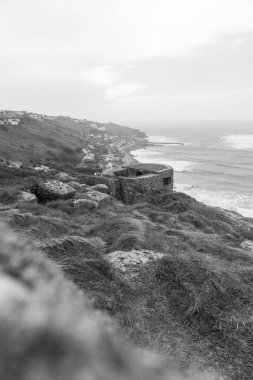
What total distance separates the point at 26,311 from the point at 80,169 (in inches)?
1788

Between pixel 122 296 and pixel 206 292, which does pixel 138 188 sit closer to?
pixel 206 292

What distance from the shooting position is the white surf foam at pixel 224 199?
1507 inches

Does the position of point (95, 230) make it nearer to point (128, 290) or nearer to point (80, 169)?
point (128, 290)

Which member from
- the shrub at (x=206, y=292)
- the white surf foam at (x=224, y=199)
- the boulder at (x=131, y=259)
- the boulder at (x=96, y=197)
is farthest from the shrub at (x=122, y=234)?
the white surf foam at (x=224, y=199)

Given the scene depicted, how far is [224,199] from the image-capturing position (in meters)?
43.5

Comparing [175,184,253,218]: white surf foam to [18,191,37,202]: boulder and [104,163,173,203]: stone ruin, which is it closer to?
[104,163,173,203]: stone ruin

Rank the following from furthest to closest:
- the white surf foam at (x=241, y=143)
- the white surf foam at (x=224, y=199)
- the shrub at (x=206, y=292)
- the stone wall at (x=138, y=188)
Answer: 1. the white surf foam at (x=241, y=143)
2. the white surf foam at (x=224, y=199)
3. the stone wall at (x=138, y=188)
4. the shrub at (x=206, y=292)

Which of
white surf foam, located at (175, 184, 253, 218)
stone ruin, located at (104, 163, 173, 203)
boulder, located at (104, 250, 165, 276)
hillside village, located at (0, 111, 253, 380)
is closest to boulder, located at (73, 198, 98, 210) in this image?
hillside village, located at (0, 111, 253, 380)

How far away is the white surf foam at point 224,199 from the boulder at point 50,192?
22.7 meters

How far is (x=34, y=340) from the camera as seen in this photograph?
0.81 m

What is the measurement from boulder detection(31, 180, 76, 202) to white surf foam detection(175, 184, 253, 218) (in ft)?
74.5

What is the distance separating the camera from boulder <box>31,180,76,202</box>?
752 inches

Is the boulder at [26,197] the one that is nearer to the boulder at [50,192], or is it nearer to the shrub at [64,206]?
the shrub at [64,206]

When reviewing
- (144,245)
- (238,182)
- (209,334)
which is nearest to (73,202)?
(144,245)
